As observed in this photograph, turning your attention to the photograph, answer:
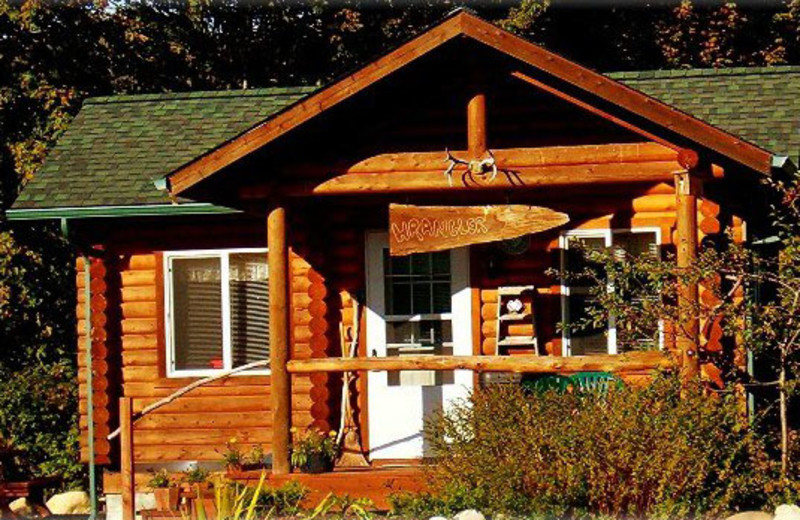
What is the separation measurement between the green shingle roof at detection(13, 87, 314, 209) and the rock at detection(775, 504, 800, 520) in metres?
7.86

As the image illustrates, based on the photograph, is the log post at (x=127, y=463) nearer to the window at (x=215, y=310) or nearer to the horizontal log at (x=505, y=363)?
the horizontal log at (x=505, y=363)

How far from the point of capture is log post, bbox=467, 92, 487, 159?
14211 mm

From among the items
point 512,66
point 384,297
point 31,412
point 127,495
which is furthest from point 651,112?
point 31,412

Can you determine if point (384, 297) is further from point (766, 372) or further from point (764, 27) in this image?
point (764, 27)

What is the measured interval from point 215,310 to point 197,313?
0.21 metres

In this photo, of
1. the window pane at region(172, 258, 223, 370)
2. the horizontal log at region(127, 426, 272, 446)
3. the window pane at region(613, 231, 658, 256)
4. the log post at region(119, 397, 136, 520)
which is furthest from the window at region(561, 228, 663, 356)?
the log post at region(119, 397, 136, 520)

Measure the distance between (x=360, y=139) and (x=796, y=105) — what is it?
5125mm

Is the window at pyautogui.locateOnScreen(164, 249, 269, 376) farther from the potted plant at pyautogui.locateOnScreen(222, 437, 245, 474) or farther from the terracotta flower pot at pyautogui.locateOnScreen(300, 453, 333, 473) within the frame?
the terracotta flower pot at pyautogui.locateOnScreen(300, 453, 333, 473)

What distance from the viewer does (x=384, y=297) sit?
16891 millimetres


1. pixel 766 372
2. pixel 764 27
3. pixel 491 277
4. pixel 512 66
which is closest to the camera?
pixel 512 66

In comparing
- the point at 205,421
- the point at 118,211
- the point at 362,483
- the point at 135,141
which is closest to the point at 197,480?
the point at 362,483

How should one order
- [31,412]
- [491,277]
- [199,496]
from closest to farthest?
[199,496] < [491,277] < [31,412]

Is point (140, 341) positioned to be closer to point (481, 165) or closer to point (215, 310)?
point (215, 310)

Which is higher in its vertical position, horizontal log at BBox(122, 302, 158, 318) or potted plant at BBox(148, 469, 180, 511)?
horizontal log at BBox(122, 302, 158, 318)
